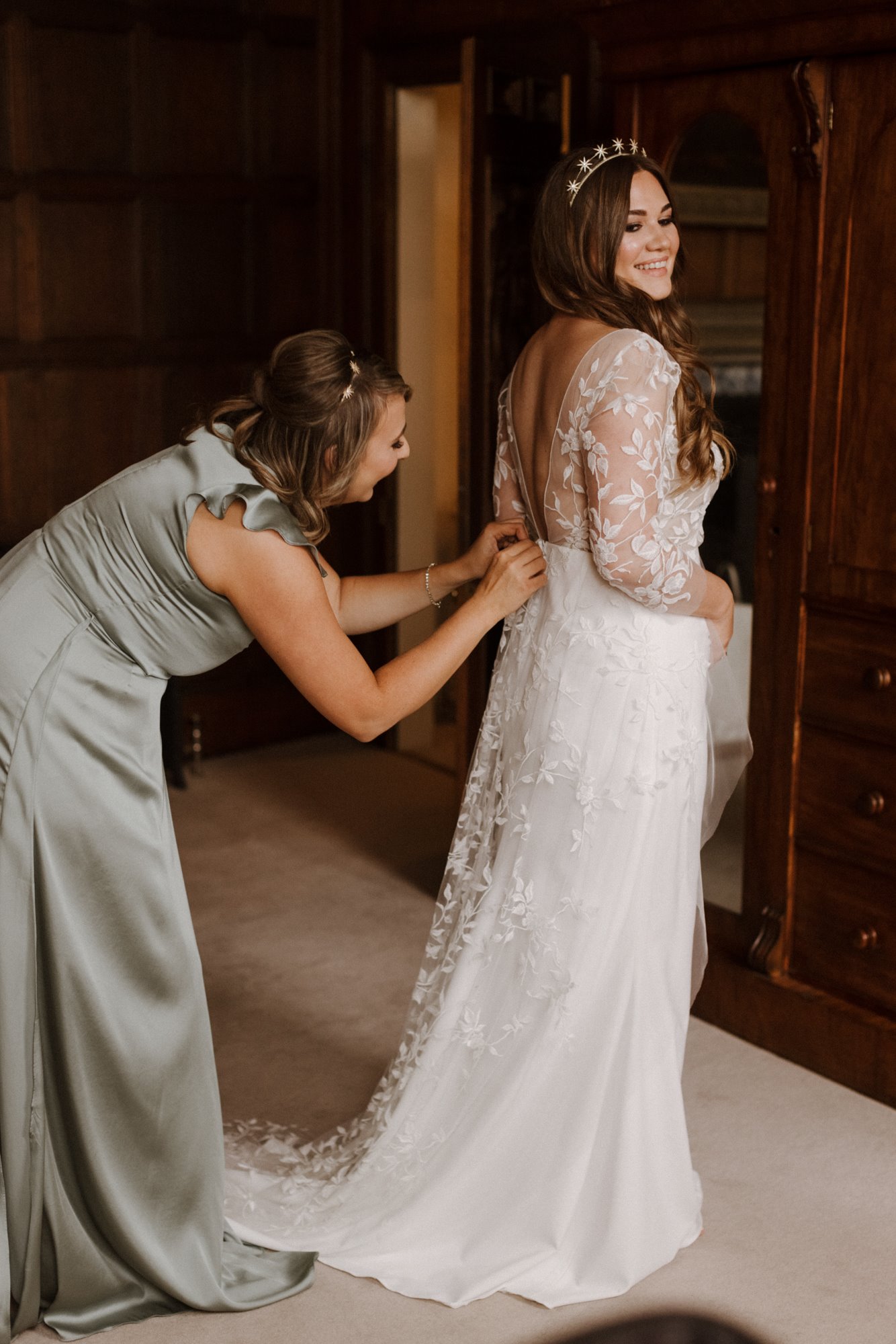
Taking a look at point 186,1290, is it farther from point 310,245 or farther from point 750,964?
point 310,245

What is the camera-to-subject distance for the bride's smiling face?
220 centimetres

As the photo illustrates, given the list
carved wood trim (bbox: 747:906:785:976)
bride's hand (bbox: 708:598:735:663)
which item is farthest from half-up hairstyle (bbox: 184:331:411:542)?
carved wood trim (bbox: 747:906:785:976)

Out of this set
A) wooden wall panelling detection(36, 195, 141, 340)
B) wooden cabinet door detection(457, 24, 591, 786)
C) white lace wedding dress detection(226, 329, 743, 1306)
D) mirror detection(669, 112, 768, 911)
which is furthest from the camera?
wooden wall panelling detection(36, 195, 141, 340)

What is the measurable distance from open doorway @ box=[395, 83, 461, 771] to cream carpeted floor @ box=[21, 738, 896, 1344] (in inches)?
24.9

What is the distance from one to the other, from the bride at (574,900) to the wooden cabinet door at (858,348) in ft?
1.84

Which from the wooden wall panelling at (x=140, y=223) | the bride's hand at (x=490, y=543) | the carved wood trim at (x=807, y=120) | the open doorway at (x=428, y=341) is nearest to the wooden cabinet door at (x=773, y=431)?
the carved wood trim at (x=807, y=120)

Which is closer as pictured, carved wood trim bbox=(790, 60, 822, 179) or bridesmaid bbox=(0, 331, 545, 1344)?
bridesmaid bbox=(0, 331, 545, 1344)

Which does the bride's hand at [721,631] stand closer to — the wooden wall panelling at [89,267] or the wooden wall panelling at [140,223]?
the wooden wall panelling at [140,223]

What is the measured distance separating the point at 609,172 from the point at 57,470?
3.08 metres

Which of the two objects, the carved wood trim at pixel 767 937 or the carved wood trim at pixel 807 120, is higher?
the carved wood trim at pixel 807 120

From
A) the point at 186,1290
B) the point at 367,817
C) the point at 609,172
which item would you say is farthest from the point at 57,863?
the point at 367,817

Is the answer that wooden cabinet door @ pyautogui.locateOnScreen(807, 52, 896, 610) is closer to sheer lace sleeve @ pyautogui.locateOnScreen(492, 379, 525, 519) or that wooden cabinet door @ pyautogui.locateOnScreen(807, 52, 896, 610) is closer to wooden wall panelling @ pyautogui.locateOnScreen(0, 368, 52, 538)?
sheer lace sleeve @ pyautogui.locateOnScreen(492, 379, 525, 519)

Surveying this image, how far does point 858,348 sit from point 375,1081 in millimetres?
1728

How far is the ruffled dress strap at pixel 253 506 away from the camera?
205cm
